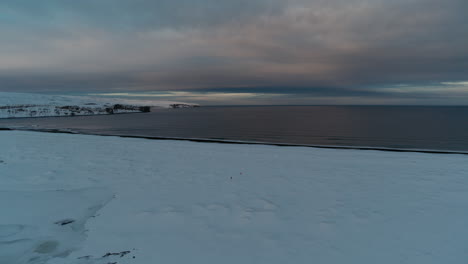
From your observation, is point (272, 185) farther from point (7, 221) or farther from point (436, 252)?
point (7, 221)

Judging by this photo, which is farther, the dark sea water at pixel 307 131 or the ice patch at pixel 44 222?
the dark sea water at pixel 307 131

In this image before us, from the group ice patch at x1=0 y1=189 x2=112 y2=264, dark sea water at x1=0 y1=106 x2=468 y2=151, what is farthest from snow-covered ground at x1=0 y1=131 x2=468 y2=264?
dark sea water at x1=0 y1=106 x2=468 y2=151

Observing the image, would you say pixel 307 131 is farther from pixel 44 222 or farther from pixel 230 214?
pixel 44 222

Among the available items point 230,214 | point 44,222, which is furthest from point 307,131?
point 44,222

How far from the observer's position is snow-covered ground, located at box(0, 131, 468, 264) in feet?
16.1

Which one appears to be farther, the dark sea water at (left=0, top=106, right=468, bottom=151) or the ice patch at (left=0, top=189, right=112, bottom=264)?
the dark sea water at (left=0, top=106, right=468, bottom=151)

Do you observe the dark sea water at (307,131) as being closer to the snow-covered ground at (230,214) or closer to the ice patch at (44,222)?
the snow-covered ground at (230,214)

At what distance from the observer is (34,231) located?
5.63m

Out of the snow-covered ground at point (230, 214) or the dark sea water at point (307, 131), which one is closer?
the snow-covered ground at point (230, 214)

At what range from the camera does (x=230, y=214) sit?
6.73 metres

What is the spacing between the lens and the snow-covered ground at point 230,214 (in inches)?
194

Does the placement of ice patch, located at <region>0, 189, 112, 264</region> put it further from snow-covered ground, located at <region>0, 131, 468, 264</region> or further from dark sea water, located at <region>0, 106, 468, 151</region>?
dark sea water, located at <region>0, 106, 468, 151</region>

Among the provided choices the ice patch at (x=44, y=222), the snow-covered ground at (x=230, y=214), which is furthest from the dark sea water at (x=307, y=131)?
the ice patch at (x=44, y=222)

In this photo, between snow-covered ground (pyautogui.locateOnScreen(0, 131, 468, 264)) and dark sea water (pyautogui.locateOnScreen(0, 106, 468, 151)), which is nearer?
snow-covered ground (pyautogui.locateOnScreen(0, 131, 468, 264))
